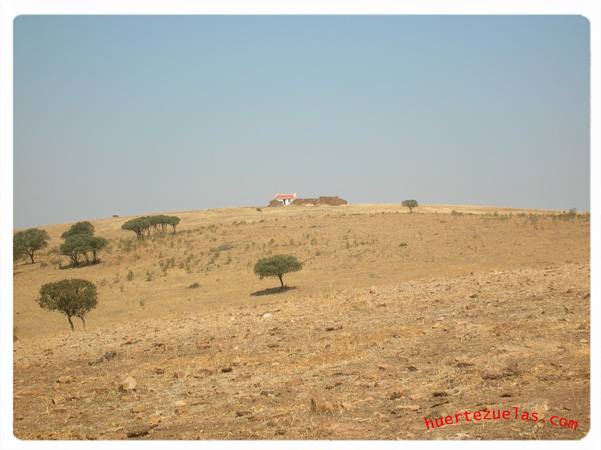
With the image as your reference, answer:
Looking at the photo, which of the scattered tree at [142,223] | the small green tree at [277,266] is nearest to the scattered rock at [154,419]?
the small green tree at [277,266]

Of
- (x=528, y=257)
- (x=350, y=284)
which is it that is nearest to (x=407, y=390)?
(x=350, y=284)

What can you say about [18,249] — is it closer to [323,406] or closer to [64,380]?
[64,380]

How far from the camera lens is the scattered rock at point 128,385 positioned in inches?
389

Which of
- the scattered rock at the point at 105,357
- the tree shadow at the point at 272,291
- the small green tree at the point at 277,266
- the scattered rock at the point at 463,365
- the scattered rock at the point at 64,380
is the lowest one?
the tree shadow at the point at 272,291

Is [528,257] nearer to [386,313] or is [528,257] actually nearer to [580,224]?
[580,224]

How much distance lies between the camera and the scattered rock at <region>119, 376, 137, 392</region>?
989 centimetres

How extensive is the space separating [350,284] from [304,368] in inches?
686

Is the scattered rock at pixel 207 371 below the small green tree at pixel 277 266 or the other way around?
below

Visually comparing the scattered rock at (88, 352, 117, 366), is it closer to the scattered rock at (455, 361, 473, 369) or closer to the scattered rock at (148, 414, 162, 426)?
the scattered rock at (148, 414, 162, 426)

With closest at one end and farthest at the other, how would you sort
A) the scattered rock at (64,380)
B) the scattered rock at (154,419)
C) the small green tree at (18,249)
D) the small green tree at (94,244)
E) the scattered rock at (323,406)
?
the scattered rock at (323,406) < the scattered rock at (154,419) < the scattered rock at (64,380) < the small green tree at (94,244) < the small green tree at (18,249)

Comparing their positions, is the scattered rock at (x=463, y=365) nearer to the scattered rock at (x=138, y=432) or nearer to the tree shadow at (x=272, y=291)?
the scattered rock at (x=138, y=432)

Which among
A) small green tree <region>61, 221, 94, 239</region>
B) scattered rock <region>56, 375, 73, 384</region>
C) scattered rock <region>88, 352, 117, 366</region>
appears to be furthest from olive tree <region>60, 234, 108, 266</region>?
scattered rock <region>56, 375, 73, 384</region>

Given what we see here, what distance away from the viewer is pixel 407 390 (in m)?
8.46
